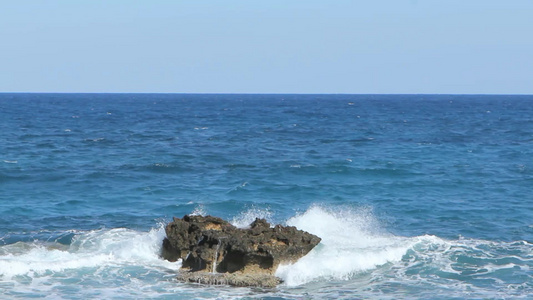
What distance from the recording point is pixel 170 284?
68.5 ft

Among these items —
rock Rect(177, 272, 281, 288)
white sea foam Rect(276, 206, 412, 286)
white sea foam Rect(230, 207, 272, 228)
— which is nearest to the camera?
rock Rect(177, 272, 281, 288)

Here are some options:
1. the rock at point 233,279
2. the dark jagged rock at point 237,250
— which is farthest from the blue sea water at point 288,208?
the dark jagged rock at point 237,250

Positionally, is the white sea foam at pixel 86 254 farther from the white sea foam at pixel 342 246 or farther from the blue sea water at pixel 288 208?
the white sea foam at pixel 342 246

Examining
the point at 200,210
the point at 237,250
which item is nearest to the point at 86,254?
the point at 237,250

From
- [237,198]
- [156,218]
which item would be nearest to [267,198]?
[237,198]

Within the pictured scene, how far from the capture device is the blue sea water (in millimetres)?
21516

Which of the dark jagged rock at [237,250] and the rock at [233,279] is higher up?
the dark jagged rock at [237,250]

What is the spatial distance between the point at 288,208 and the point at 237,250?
11.0m

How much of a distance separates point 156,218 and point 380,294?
1204 centimetres

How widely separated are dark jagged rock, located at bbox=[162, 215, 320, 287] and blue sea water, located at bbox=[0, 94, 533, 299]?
48 centimetres

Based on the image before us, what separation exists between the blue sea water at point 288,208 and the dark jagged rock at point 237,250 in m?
0.48

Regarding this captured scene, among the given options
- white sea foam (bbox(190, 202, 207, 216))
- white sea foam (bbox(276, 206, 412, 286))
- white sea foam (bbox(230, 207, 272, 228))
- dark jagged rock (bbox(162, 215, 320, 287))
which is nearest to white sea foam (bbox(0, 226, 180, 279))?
dark jagged rock (bbox(162, 215, 320, 287))

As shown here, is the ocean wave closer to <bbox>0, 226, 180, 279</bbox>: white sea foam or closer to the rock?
<bbox>0, 226, 180, 279</bbox>: white sea foam

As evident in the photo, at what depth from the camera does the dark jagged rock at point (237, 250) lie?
2114 cm
